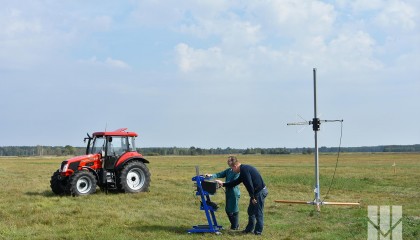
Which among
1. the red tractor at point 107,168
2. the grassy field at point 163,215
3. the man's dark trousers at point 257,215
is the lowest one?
the grassy field at point 163,215

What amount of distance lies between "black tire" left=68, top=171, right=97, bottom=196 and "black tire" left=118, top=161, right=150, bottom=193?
102 cm

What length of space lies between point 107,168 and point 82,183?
3.85 ft

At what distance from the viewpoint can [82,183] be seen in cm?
1728

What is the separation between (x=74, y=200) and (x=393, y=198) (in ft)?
34.2

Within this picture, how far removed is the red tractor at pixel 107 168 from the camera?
17469 mm

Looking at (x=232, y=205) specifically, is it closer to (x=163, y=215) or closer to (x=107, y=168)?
(x=163, y=215)

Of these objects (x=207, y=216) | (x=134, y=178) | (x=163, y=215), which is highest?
(x=134, y=178)

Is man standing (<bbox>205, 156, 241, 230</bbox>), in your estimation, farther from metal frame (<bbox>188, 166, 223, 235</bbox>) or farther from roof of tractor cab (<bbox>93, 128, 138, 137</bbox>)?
roof of tractor cab (<bbox>93, 128, 138, 137</bbox>)

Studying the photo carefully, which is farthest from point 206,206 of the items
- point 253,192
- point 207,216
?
point 253,192

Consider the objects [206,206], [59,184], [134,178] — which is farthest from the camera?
[134,178]

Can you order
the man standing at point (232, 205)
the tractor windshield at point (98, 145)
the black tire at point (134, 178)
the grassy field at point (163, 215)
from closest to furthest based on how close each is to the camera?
A: 1. the grassy field at point (163, 215)
2. the man standing at point (232, 205)
3. the black tire at point (134, 178)
4. the tractor windshield at point (98, 145)

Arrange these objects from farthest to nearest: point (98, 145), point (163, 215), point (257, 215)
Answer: point (98, 145)
point (163, 215)
point (257, 215)

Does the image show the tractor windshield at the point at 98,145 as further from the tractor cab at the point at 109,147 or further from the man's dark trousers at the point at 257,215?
the man's dark trousers at the point at 257,215

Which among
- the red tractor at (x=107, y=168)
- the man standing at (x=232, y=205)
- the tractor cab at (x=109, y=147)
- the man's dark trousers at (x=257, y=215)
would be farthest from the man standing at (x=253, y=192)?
the tractor cab at (x=109, y=147)
